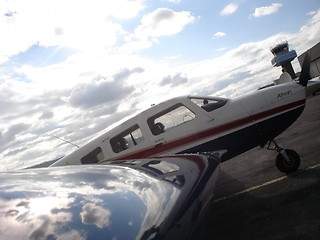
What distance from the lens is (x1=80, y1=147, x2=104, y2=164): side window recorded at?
7566mm

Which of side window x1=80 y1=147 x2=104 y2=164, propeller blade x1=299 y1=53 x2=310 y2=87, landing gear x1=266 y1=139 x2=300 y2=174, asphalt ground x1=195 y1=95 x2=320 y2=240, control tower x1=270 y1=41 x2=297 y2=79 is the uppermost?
control tower x1=270 y1=41 x2=297 y2=79

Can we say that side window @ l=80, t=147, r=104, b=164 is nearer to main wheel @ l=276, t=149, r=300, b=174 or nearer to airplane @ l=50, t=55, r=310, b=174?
airplane @ l=50, t=55, r=310, b=174

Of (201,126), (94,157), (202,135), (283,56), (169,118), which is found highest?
(283,56)

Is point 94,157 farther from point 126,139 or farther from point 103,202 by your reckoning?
point 103,202

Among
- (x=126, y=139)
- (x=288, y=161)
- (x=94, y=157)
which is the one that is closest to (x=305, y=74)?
(x=288, y=161)

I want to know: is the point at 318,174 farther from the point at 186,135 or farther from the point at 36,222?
the point at 36,222

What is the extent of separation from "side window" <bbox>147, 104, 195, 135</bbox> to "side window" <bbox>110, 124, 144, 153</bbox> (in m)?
0.35

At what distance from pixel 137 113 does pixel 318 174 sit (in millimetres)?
3988

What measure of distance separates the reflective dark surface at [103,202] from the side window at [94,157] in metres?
4.83

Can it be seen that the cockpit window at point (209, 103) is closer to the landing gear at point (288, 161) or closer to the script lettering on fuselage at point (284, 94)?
the script lettering on fuselage at point (284, 94)

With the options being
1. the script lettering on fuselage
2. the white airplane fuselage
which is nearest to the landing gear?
the white airplane fuselage

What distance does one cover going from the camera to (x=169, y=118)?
755cm

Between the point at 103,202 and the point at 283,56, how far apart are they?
294 feet

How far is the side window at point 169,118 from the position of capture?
24.5 feet
